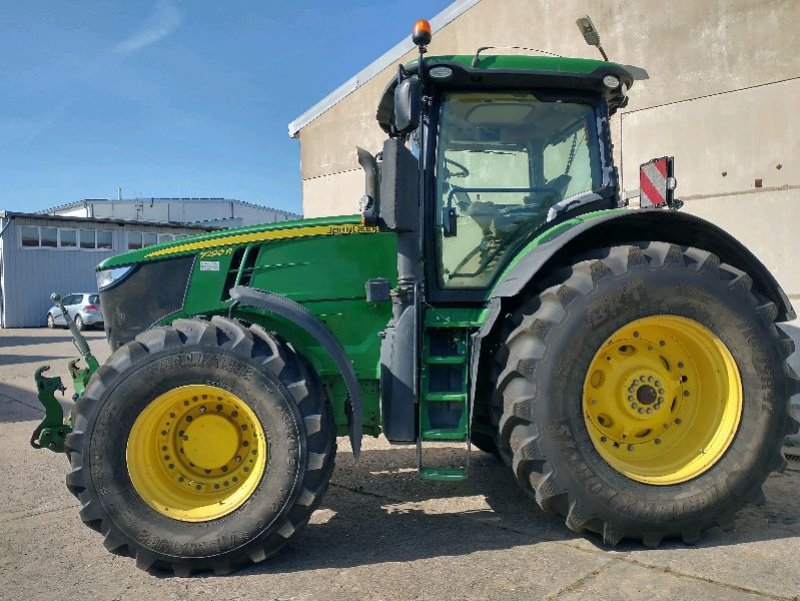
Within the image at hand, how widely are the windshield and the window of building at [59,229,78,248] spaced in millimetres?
23912

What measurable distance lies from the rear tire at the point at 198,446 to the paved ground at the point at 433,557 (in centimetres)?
19

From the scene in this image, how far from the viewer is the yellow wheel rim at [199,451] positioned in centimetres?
302

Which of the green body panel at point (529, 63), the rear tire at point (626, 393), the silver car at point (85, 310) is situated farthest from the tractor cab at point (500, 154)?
the silver car at point (85, 310)

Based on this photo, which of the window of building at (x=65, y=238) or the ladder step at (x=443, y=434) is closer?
the ladder step at (x=443, y=434)

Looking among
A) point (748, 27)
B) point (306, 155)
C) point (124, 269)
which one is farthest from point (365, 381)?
point (306, 155)

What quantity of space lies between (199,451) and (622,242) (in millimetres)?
2467

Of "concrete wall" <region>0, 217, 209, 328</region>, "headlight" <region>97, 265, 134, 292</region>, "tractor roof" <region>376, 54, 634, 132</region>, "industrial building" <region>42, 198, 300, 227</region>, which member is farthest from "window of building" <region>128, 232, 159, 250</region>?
"tractor roof" <region>376, 54, 634, 132</region>

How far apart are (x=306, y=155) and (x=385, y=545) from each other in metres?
10.6

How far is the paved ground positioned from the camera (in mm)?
2715

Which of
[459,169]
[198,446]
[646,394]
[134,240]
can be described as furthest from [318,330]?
[134,240]

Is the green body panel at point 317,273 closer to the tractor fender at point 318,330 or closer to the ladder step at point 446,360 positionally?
the tractor fender at point 318,330

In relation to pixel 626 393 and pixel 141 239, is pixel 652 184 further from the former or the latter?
pixel 141 239

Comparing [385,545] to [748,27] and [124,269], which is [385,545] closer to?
[124,269]

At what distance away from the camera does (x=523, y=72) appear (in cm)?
344
